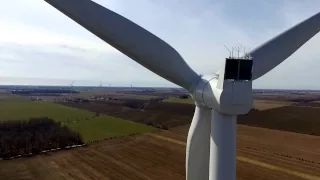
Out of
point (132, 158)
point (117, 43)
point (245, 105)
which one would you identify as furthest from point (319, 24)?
point (132, 158)

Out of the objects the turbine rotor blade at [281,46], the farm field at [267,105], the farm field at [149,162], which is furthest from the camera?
the farm field at [267,105]

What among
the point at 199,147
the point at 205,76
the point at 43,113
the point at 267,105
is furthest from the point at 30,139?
the point at 267,105

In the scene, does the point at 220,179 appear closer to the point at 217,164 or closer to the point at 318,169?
the point at 217,164

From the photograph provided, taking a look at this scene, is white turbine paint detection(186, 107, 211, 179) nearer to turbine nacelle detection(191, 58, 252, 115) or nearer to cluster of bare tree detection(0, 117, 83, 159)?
turbine nacelle detection(191, 58, 252, 115)

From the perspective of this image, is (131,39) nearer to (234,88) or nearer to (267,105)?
(234,88)

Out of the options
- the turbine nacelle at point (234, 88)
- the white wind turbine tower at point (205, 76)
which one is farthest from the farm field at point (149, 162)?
the turbine nacelle at point (234, 88)

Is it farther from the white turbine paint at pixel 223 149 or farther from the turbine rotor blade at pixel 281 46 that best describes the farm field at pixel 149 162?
the white turbine paint at pixel 223 149

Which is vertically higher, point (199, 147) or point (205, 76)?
point (205, 76)
